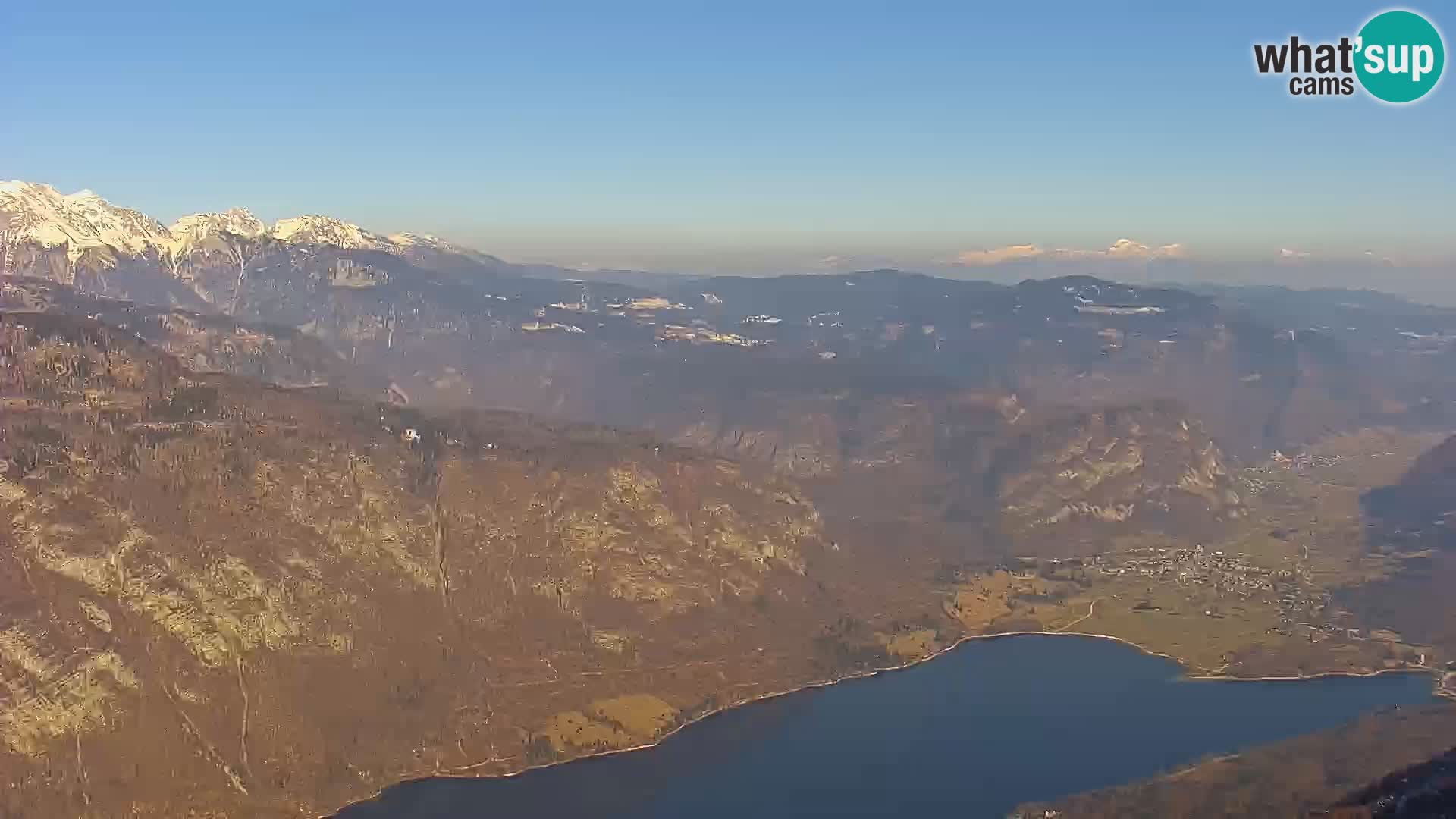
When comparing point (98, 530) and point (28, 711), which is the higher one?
point (98, 530)

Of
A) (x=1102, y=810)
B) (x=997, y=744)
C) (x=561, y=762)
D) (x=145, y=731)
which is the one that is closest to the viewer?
(x=1102, y=810)

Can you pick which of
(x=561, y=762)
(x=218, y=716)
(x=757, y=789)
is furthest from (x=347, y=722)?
(x=757, y=789)

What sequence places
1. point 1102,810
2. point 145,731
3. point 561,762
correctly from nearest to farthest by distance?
point 1102,810 → point 145,731 → point 561,762

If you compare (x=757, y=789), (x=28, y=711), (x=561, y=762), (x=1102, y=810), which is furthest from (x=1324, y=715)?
(x=28, y=711)

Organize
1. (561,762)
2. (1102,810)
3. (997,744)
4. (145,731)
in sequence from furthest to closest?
(997,744)
(561,762)
(145,731)
(1102,810)

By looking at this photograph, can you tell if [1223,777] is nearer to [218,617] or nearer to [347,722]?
[347,722]

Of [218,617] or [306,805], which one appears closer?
[306,805]

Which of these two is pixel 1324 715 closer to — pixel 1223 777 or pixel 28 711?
pixel 1223 777

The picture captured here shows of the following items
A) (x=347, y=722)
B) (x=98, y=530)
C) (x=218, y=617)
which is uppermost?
(x=98, y=530)

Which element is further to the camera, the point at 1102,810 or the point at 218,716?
the point at 218,716
